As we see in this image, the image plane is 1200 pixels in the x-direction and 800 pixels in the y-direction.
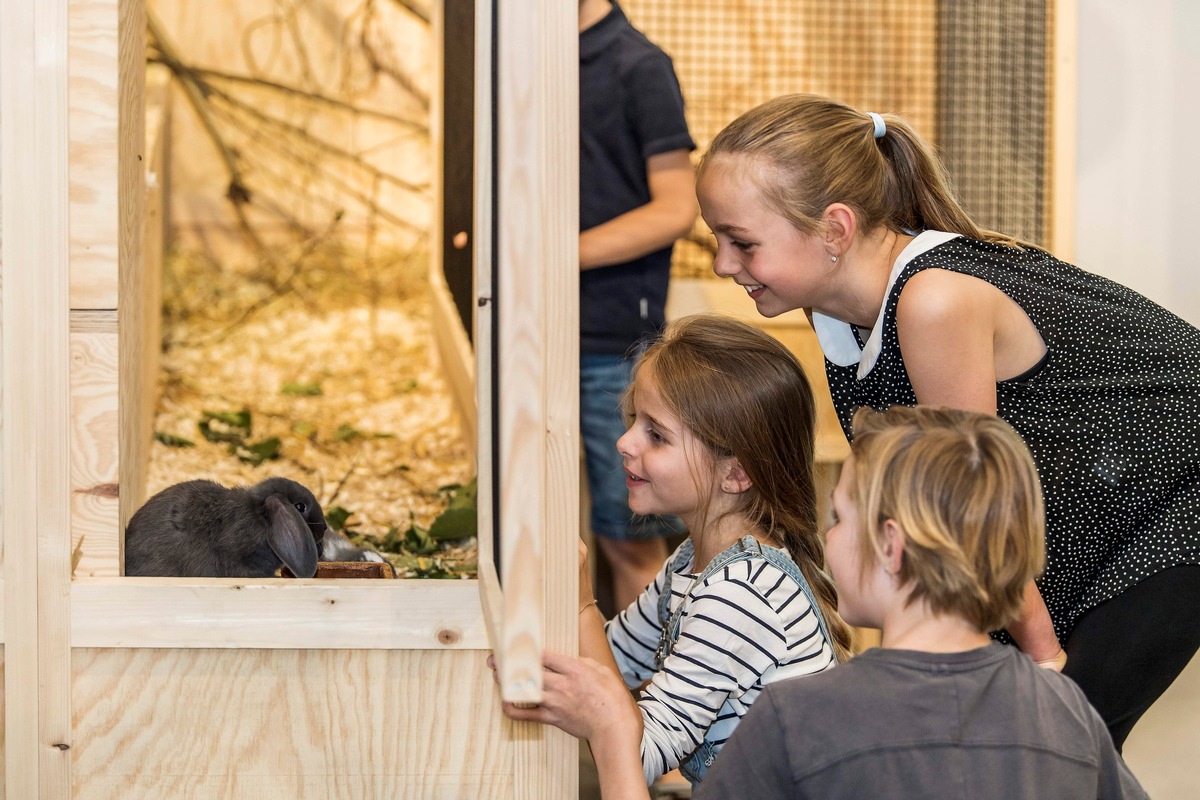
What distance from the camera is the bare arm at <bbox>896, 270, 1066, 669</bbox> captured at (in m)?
1.08

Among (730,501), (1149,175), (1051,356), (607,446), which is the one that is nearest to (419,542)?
(607,446)

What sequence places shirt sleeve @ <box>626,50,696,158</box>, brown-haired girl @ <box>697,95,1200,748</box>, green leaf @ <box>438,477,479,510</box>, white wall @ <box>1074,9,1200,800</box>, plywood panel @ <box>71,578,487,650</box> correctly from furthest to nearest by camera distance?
green leaf @ <box>438,477,479,510</box> → white wall @ <box>1074,9,1200,800</box> → shirt sleeve @ <box>626,50,696,158</box> → brown-haired girl @ <box>697,95,1200,748</box> → plywood panel @ <box>71,578,487,650</box>

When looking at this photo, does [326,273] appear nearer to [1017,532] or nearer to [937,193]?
[937,193]

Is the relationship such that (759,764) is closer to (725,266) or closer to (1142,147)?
(725,266)

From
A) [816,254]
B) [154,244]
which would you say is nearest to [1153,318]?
[816,254]

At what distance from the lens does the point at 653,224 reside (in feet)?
6.23

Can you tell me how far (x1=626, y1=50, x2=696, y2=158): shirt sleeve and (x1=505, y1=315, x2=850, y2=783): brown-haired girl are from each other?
0.68 metres

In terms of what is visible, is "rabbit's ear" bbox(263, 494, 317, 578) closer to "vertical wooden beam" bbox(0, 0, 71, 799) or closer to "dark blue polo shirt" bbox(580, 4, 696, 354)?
"vertical wooden beam" bbox(0, 0, 71, 799)

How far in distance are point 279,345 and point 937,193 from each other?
2.46m

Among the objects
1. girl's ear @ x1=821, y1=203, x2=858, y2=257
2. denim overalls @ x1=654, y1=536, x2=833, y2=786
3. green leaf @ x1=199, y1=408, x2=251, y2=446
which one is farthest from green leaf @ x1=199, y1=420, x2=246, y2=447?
girl's ear @ x1=821, y1=203, x2=858, y2=257

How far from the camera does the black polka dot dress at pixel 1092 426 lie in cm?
117

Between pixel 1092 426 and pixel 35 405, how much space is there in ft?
3.27

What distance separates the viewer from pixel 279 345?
133 inches

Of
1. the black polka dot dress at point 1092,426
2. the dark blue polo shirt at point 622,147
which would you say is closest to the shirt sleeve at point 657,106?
the dark blue polo shirt at point 622,147
